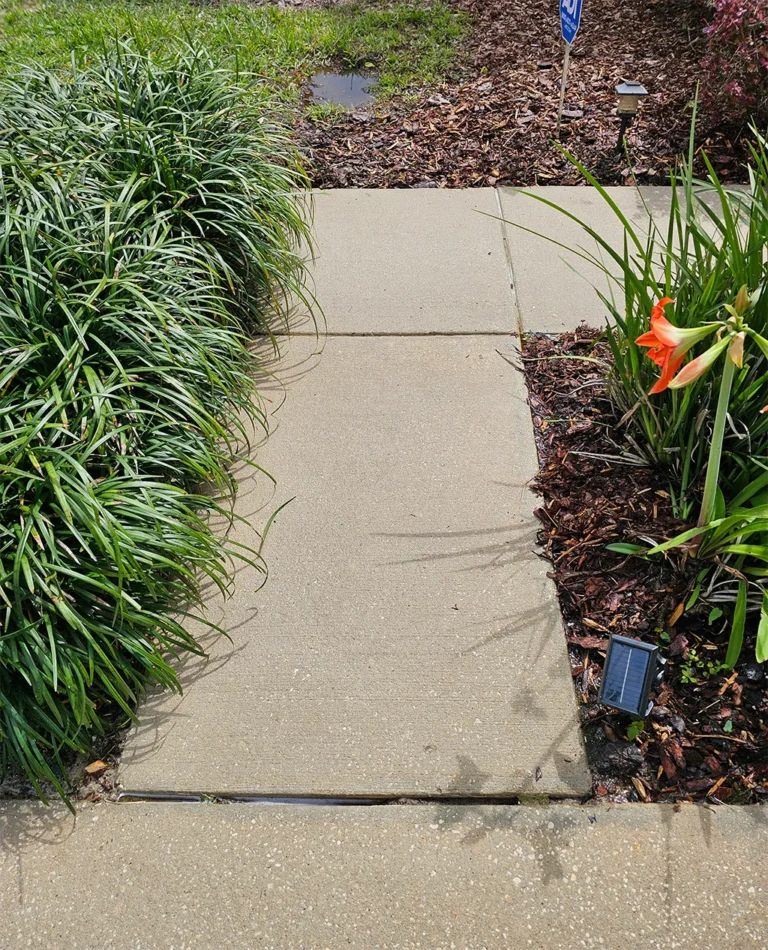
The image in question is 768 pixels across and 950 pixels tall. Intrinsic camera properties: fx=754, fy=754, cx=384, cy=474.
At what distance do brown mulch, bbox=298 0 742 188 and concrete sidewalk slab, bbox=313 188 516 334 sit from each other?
0.32 meters

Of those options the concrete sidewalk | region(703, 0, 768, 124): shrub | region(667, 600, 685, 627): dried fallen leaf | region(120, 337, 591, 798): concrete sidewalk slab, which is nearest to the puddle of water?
region(703, 0, 768, 124): shrub

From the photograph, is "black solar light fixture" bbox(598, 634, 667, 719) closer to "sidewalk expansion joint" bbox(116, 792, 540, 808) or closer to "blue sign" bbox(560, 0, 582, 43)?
"sidewalk expansion joint" bbox(116, 792, 540, 808)

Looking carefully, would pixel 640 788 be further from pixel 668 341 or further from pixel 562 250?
pixel 562 250

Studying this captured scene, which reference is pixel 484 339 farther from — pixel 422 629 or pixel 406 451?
pixel 422 629

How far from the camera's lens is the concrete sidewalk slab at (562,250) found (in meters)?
3.57

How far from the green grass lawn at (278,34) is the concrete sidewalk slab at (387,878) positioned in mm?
4942

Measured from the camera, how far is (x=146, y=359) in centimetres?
269

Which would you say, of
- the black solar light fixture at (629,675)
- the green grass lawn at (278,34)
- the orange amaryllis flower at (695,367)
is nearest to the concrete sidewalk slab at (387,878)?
the black solar light fixture at (629,675)

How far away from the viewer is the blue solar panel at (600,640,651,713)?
80.9 inches

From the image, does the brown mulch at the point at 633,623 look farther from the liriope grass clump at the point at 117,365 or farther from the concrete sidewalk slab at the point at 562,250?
the liriope grass clump at the point at 117,365

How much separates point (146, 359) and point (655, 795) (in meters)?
2.13

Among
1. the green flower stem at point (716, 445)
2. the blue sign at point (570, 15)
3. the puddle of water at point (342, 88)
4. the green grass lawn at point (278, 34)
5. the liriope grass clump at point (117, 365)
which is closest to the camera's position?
the green flower stem at point (716, 445)

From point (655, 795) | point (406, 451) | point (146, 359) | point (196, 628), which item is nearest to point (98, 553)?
point (196, 628)

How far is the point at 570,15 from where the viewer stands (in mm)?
4055
